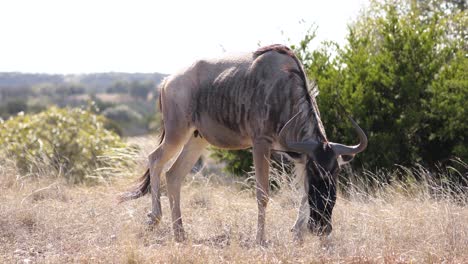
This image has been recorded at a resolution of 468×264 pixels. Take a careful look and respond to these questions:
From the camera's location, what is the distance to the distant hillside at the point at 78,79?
241 ft

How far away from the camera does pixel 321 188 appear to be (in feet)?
24.8

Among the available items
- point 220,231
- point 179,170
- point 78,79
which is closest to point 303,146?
point 220,231

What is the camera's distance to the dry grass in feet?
22.5

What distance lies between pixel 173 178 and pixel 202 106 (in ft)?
3.42

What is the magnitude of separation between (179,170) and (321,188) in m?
2.34

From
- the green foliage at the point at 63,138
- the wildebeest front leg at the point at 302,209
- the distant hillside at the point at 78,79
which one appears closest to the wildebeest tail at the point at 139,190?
the wildebeest front leg at the point at 302,209

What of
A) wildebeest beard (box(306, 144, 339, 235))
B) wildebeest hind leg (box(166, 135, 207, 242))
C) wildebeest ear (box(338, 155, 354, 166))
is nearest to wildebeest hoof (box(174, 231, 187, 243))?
wildebeest hind leg (box(166, 135, 207, 242))

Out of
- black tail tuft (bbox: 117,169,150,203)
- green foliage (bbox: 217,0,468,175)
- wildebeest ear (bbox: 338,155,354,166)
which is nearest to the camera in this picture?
wildebeest ear (bbox: 338,155,354,166)

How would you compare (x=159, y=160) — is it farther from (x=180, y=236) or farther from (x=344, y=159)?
(x=344, y=159)

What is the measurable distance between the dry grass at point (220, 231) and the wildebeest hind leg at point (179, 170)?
287 millimetres

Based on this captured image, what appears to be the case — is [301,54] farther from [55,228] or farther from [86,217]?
[55,228]

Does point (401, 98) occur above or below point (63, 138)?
above

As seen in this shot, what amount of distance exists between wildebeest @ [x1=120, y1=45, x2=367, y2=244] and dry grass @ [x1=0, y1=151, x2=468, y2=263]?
0.38 m

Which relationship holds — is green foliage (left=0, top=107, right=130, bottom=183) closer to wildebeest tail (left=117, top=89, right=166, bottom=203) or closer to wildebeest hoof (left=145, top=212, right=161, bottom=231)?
wildebeest tail (left=117, top=89, right=166, bottom=203)
